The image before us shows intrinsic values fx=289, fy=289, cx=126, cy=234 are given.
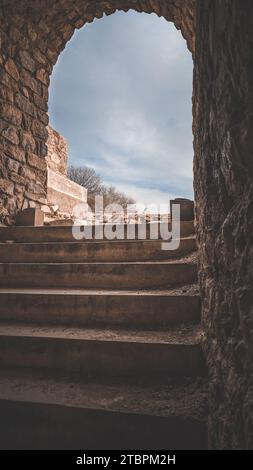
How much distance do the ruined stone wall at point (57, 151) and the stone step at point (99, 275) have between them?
23.0ft

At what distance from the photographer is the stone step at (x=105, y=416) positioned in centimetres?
131

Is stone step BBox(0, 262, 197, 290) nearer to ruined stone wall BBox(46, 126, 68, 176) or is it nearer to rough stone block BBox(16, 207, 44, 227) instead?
rough stone block BBox(16, 207, 44, 227)

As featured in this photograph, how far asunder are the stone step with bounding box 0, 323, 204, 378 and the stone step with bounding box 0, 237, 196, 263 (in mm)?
822

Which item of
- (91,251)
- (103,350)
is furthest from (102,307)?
(91,251)

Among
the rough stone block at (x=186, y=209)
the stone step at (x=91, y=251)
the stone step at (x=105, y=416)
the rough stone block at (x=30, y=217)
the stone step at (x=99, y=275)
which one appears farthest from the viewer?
the rough stone block at (x=30, y=217)

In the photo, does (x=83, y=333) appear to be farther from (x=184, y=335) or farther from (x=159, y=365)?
(x=184, y=335)

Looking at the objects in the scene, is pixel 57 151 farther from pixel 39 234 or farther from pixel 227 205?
pixel 227 205

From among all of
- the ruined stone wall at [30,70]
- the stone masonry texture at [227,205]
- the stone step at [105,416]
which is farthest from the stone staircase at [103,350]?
the ruined stone wall at [30,70]

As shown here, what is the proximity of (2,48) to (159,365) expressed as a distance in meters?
4.22

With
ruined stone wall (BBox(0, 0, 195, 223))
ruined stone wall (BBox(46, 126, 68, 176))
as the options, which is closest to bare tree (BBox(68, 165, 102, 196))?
ruined stone wall (BBox(46, 126, 68, 176))

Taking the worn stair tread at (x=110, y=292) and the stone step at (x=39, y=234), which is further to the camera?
the stone step at (x=39, y=234)

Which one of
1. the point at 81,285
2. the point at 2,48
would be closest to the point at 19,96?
the point at 2,48

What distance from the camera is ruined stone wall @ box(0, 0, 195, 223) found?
12.4ft

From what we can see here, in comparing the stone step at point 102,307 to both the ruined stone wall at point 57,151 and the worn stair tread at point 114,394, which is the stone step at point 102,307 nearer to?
the worn stair tread at point 114,394
